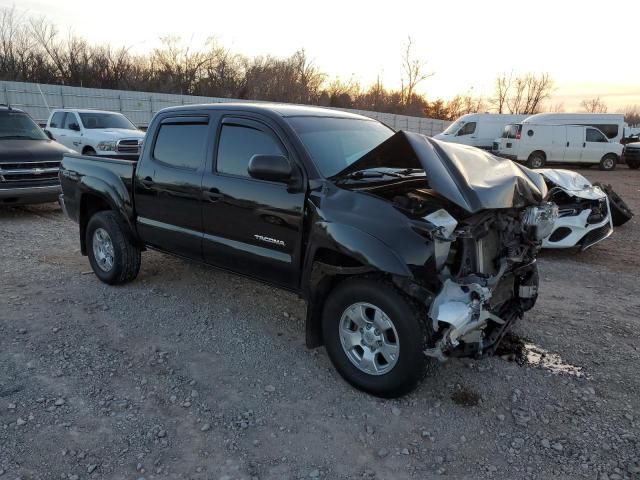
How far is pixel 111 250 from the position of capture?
5273 millimetres

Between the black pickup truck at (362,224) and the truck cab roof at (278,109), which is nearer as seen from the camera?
the black pickup truck at (362,224)

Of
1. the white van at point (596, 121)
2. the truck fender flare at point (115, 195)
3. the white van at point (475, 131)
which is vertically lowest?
the truck fender flare at point (115, 195)

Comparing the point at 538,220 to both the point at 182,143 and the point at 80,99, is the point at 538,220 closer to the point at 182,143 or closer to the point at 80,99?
the point at 182,143

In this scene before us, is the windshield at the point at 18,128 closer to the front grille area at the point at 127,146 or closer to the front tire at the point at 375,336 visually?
the front grille area at the point at 127,146

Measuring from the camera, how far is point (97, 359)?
379 cm

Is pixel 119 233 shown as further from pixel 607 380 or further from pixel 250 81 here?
pixel 250 81

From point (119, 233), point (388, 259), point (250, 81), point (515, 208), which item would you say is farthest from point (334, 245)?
point (250, 81)

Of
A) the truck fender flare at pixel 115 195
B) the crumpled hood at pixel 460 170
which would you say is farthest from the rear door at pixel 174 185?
the crumpled hood at pixel 460 170

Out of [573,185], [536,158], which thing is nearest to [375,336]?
[573,185]

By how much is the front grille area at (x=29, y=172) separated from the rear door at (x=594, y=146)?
66.9ft

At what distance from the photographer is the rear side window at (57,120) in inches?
575

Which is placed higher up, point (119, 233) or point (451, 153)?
point (451, 153)

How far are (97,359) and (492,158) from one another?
336 cm

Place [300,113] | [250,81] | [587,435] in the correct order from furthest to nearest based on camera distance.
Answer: [250,81]
[300,113]
[587,435]
